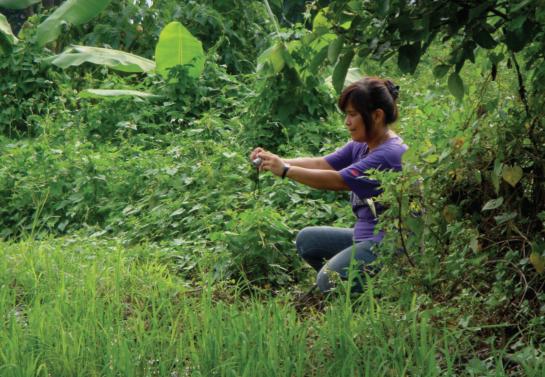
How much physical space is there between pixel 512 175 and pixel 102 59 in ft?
21.9

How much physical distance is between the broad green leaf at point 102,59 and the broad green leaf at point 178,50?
0.50 meters

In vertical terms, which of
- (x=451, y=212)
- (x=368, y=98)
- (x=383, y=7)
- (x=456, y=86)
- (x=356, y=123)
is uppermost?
(x=383, y=7)

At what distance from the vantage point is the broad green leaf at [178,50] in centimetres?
948

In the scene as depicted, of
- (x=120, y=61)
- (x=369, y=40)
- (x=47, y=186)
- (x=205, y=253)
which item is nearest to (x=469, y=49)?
(x=369, y=40)

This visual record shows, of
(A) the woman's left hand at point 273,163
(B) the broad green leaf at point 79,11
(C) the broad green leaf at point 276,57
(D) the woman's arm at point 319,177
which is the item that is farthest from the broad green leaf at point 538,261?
(B) the broad green leaf at point 79,11

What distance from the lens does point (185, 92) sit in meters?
9.43

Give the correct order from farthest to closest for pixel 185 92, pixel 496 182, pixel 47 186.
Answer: pixel 185 92 → pixel 47 186 → pixel 496 182

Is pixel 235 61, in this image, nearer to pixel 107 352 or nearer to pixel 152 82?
pixel 152 82

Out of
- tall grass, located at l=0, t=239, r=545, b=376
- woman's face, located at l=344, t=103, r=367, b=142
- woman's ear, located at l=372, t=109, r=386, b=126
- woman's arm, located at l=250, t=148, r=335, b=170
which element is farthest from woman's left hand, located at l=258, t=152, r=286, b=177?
tall grass, located at l=0, t=239, r=545, b=376

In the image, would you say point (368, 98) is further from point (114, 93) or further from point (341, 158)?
point (114, 93)

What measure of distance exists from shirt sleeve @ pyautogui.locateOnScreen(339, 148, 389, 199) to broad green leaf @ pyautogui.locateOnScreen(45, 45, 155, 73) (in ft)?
17.4

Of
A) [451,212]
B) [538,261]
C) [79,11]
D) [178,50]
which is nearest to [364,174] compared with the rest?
[451,212]

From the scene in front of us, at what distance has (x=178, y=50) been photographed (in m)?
9.48

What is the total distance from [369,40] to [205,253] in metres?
2.53
